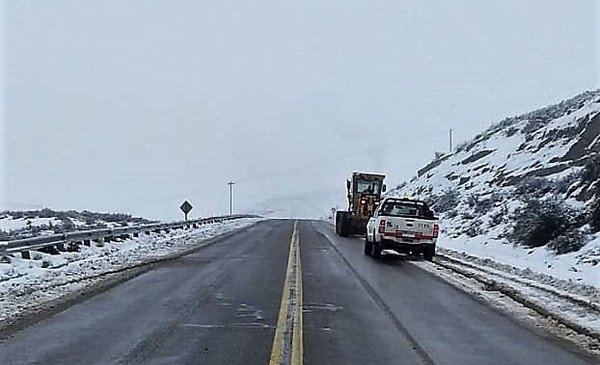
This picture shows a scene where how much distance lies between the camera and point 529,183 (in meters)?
45.2

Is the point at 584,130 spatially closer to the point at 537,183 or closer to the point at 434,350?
the point at 537,183

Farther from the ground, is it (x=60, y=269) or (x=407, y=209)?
(x=407, y=209)

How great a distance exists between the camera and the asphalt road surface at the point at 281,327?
9.44 m

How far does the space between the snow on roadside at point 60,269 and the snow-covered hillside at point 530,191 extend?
11.0 m

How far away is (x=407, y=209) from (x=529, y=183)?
19626 mm

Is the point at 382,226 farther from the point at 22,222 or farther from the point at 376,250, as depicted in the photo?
the point at 22,222

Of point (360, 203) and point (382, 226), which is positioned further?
point (360, 203)

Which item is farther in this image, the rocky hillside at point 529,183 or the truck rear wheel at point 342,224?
the truck rear wheel at point 342,224

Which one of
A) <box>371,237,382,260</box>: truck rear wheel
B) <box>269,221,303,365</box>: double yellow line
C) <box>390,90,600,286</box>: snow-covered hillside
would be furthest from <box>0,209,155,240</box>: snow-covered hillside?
<box>390,90,600,286</box>: snow-covered hillside

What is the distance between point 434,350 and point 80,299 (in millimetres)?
7004

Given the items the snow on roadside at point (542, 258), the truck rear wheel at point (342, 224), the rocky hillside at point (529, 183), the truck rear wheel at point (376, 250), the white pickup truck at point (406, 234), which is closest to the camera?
the snow on roadside at point (542, 258)

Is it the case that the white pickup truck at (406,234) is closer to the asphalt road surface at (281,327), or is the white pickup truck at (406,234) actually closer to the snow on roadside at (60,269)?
the snow on roadside at (60,269)

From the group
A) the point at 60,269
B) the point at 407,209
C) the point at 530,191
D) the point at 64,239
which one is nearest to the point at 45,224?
the point at 64,239

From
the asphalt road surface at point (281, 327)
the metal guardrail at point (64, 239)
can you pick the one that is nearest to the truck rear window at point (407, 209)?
the asphalt road surface at point (281, 327)
